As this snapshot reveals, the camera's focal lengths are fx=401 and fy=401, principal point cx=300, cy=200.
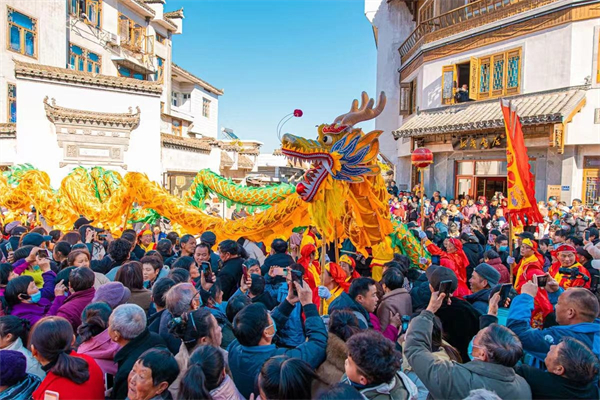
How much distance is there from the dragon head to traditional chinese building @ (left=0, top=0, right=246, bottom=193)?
9618 mm

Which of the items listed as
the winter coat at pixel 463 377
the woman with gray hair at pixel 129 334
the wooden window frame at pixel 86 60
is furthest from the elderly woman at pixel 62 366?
the wooden window frame at pixel 86 60

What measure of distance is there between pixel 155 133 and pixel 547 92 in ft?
36.7

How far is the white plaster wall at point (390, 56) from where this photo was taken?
17.2 metres

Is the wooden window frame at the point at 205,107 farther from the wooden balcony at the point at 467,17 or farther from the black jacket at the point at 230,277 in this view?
the black jacket at the point at 230,277

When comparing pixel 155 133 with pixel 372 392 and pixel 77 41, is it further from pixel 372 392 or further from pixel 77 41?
pixel 372 392

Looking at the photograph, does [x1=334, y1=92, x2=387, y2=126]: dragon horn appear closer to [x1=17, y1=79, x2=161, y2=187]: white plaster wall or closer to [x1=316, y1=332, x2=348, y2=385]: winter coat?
[x1=316, y1=332, x2=348, y2=385]: winter coat

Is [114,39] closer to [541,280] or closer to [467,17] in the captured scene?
[467,17]

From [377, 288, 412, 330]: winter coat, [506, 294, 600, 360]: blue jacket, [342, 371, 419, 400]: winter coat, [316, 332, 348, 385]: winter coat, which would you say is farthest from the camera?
[377, 288, 412, 330]: winter coat

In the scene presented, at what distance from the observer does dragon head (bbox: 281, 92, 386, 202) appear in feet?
13.1

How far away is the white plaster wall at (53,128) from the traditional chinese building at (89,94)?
26 mm

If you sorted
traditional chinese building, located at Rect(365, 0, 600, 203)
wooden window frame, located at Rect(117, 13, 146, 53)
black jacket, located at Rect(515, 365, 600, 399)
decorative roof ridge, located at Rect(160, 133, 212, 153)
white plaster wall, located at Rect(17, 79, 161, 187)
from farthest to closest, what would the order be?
1. wooden window frame, located at Rect(117, 13, 146, 53)
2. decorative roof ridge, located at Rect(160, 133, 212, 153)
3. white plaster wall, located at Rect(17, 79, 161, 187)
4. traditional chinese building, located at Rect(365, 0, 600, 203)
5. black jacket, located at Rect(515, 365, 600, 399)

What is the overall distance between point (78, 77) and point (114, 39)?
7336mm

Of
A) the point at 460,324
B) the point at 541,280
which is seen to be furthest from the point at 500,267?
the point at 460,324

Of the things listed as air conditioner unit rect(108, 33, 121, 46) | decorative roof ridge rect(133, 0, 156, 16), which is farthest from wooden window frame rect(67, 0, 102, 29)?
decorative roof ridge rect(133, 0, 156, 16)
